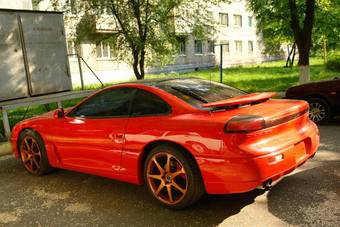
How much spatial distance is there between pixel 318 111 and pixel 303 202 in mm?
4601

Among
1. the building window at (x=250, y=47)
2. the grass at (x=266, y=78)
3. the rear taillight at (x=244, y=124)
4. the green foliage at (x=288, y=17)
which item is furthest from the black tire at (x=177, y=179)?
the building window at (x=250, y=47)

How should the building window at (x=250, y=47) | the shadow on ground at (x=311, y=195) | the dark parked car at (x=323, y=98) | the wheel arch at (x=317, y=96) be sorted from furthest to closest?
the building window at (x=250, y=47) < the wheel arch at (x=317, y=96) < the dark parked car at (x=323, y=98) < the shadow on ground at (x=311, y=195)

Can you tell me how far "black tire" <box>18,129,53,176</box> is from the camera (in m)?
5.75

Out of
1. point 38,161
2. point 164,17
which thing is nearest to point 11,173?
point 38,161

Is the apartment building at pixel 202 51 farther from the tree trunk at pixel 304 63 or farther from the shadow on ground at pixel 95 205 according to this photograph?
the shadow on ground at pixel 95 205

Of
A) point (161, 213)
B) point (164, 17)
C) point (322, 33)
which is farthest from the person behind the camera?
point (322, 33)

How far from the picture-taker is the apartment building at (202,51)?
72.0ft

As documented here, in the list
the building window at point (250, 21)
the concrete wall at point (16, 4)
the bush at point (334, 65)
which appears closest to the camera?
the concrete wall at point (16, 4)

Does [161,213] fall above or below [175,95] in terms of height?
below

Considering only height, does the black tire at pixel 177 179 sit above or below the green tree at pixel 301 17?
below

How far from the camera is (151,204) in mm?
4582

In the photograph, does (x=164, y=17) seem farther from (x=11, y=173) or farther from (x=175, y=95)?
(x=175, y=95)

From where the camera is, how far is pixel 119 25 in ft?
44.0

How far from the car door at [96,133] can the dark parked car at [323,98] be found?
5011mm
